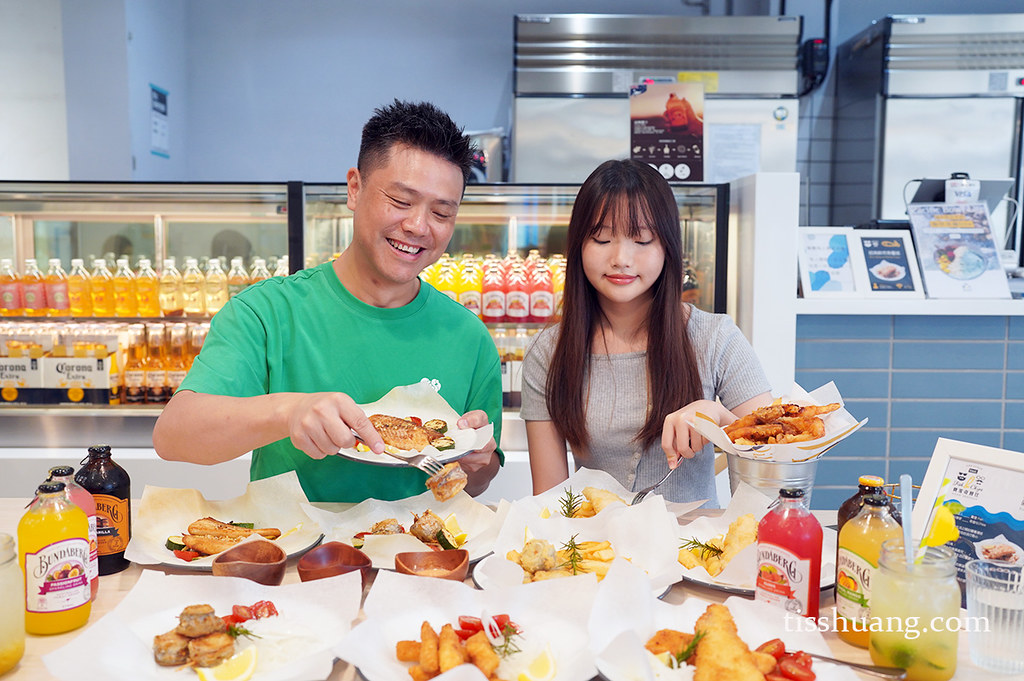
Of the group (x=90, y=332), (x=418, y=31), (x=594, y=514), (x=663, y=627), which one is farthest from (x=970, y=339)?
(x=418, y=31)

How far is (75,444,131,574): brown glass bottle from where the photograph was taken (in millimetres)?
1420

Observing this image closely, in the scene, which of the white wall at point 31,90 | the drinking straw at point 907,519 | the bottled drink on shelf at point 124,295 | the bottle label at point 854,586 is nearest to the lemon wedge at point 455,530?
the bottle label at point 854,586

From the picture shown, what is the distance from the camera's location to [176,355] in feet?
10.9

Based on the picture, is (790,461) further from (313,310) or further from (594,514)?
(313,310)

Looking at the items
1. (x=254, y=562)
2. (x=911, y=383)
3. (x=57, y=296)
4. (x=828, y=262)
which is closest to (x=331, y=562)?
(x=254, y=562)

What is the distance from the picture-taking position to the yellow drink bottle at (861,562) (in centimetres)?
117

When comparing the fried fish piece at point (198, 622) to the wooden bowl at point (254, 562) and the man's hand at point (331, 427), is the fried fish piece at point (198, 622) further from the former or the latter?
the man's hand at point (331, 427)

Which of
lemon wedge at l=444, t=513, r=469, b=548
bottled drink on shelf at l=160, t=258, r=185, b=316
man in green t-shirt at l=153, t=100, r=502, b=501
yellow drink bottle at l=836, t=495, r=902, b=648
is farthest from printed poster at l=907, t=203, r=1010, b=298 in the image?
bottled drink on shelf at l=160, t=258, r=185, b=316

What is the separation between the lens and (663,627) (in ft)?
3.83

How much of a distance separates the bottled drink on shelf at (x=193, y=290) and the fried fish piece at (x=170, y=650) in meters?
2.43

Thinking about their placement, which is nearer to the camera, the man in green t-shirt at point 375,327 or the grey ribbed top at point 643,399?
the man in green t-shirt at point 375,327

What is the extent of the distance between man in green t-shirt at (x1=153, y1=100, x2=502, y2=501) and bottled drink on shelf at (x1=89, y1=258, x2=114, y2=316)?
1.62 metres

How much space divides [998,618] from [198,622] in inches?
45.4

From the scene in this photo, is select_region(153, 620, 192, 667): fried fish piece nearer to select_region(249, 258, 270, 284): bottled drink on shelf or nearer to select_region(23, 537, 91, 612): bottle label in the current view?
select_region(23, 537, 91, 612): bottle label
